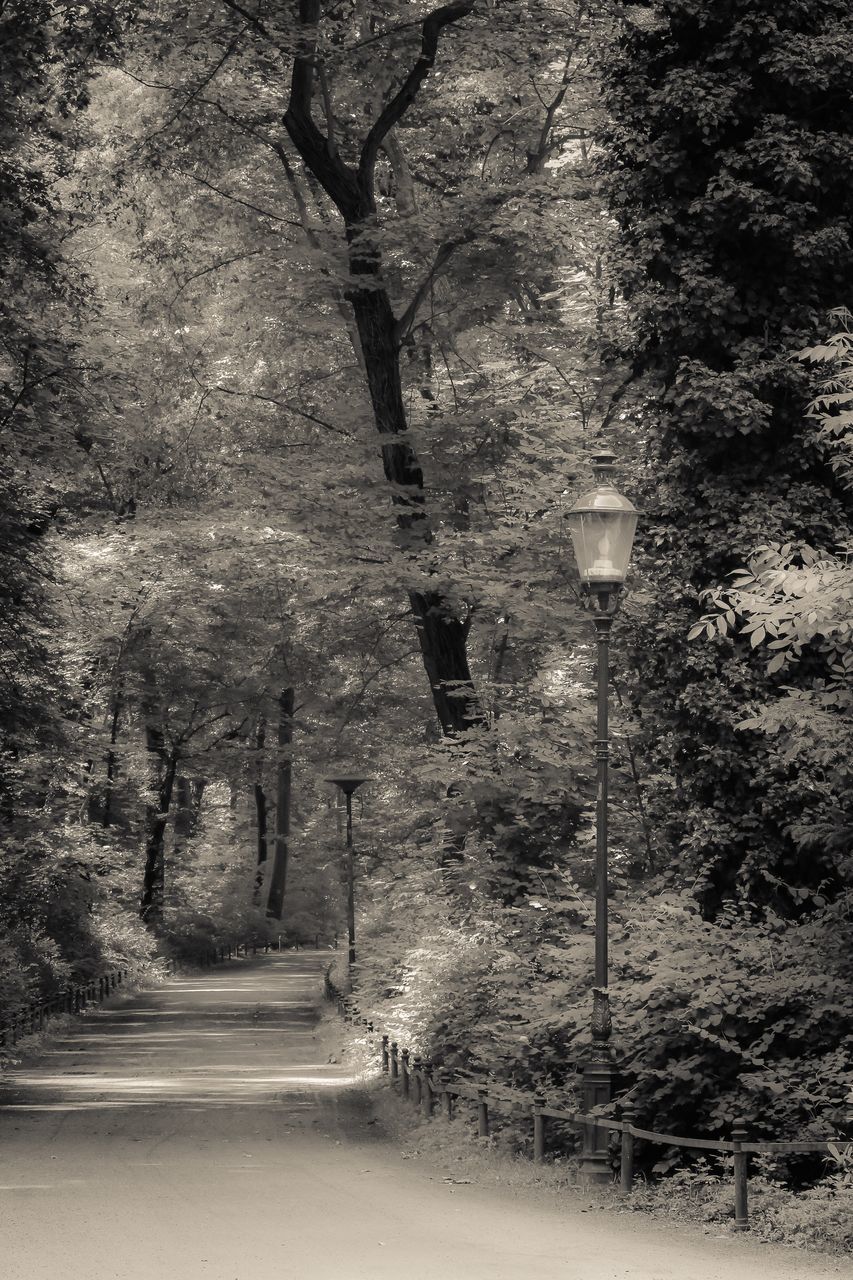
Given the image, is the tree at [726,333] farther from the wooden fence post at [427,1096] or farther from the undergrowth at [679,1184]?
the wooden fence post at [427,1096]

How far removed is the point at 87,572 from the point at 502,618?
9.30 metres

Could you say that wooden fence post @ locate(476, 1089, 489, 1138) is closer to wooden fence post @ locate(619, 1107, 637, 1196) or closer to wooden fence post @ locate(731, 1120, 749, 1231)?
wooden fence post @ locate(619, 1107, 637, 1196)

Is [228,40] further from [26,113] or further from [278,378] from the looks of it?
[278,378]

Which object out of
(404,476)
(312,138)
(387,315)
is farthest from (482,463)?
(312,138)

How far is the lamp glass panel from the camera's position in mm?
11789

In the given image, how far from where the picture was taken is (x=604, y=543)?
11828 mm

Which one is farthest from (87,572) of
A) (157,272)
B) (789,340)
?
(789,340)

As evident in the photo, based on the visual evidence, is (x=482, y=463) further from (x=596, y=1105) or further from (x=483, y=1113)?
(x=596, y=1105)

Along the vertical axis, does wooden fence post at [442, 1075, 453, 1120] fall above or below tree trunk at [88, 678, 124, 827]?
below

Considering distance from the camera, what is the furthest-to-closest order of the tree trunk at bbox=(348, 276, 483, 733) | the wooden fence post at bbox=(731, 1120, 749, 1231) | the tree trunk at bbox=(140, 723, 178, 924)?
the tree trunk at bbox=(140, 723, 178, 924), the tree trunk at bbox=(348, 276, 483, 733), the wooden fence post at bbox=(731, 1120, 749, 1231)

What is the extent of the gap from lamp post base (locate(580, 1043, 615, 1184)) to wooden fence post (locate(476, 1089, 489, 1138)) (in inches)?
80.0

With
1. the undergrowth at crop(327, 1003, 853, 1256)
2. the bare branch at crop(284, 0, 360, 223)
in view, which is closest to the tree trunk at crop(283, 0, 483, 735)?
the bare branch at crop(284, 0, 360, 223)

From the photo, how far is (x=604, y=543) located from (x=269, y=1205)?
5496 millimetres

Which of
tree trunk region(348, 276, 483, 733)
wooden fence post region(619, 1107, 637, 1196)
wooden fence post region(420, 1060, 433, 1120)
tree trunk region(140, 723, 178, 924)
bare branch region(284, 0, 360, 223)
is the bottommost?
wooden fence post region(420, 1060, 433, 1120)
